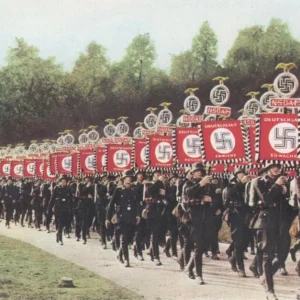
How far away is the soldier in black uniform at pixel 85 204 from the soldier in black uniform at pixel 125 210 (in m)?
5.85

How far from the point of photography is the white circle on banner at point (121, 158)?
22.8 m

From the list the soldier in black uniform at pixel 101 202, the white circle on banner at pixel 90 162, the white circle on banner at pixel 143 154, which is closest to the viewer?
the soldier in black uniform at pixel 101 202

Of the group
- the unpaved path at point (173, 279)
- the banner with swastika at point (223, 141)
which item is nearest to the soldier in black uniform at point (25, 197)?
the unpaved path at point (173, 279)

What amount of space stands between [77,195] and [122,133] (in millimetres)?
7526

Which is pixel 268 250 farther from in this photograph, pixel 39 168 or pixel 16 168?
pixel 16 168

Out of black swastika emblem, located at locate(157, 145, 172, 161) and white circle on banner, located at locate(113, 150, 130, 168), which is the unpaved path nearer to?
black swastika emblem, located at locate(157, 145, 172, 161)

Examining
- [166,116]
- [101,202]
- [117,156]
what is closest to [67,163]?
[117,156]

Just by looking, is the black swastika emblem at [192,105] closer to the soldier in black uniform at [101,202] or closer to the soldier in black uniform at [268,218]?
the soldier in black uniform at [101,202]

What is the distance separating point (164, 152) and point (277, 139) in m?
8.22

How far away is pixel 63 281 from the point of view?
38.4ft

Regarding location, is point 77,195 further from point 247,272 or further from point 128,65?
point 128,65

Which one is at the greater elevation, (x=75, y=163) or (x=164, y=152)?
(x=75, y=163)

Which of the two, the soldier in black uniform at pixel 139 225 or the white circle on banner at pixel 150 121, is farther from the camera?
the white circle on banner at pixel 150 121

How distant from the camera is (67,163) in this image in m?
28.9
